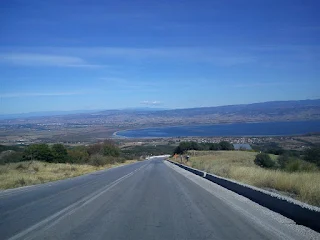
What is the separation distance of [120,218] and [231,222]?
10.2ft

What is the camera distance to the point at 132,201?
1549cm

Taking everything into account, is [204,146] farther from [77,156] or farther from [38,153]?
[38,153]

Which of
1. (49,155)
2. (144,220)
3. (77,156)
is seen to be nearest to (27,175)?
(144,220)

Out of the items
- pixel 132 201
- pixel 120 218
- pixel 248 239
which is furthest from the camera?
pixel 132 201

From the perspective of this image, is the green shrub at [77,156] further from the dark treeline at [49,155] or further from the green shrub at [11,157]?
the green shrub at [11,157]

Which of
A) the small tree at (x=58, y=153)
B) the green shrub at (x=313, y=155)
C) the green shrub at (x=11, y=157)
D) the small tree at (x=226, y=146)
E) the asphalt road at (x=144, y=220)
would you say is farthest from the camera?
the small tree at (x=226, y=146)

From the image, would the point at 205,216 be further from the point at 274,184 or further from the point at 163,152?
the point at 163,152

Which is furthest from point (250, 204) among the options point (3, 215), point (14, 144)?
point (14, 144)

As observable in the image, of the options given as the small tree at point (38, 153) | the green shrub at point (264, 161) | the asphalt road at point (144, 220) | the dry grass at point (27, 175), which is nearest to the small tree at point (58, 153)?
the small tree at point (38, 153)

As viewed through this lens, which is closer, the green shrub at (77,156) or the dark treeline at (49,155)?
the dark treeline at (49,155)

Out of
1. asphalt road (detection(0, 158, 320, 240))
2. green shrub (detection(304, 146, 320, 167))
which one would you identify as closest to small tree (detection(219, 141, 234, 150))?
green shrub (detection(304, 146, 320, 167))

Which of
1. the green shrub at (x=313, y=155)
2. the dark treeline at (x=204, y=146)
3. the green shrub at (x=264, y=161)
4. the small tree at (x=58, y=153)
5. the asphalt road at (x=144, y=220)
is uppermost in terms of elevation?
the asphalt road at (x=144, y=220)

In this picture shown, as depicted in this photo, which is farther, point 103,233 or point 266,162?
point 266,162

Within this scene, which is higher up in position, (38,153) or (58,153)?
(38,153)
